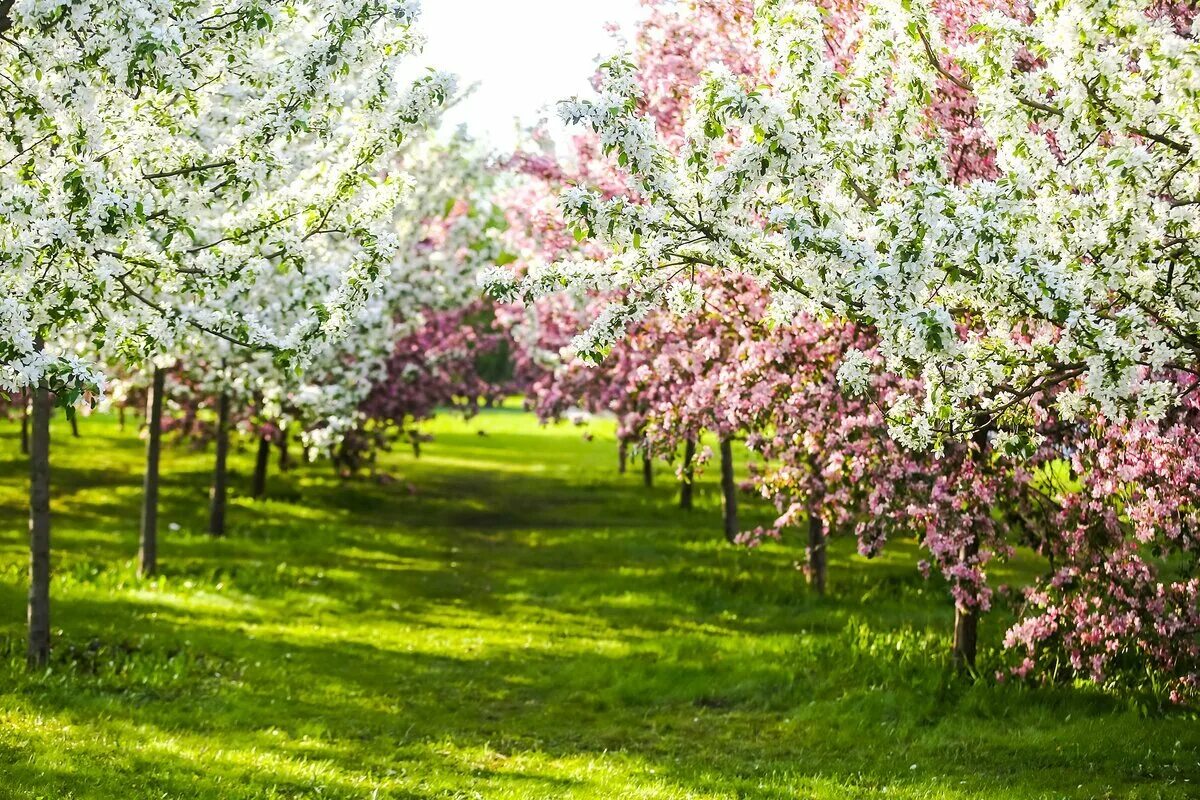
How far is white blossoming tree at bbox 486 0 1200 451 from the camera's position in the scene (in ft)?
22.7

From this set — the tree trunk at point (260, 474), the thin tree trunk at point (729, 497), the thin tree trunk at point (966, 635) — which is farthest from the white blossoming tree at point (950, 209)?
the tree trunk at point (260, 474)

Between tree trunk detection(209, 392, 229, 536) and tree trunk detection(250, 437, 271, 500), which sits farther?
tree trunk detection(250, 437, 271, 500)

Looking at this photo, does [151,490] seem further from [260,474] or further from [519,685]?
[260,474]

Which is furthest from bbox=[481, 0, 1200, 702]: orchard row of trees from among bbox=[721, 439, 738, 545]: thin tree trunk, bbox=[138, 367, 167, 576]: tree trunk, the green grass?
bbox=[138, 367, 167, 576]: tree trunk

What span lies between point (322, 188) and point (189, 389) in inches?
656

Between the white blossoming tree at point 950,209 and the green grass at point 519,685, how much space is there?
3.89m

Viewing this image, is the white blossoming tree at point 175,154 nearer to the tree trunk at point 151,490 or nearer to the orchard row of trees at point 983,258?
the orchard row of trees at point 983,258

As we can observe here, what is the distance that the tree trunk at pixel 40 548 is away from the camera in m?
12.8

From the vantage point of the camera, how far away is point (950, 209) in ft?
22.6

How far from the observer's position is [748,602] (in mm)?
18000

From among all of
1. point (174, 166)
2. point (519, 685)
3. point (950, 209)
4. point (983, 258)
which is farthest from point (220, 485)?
point (983, 258)

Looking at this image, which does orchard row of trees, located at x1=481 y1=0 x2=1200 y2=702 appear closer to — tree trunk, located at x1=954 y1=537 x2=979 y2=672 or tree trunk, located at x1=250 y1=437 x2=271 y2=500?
tree trunk, located at x1=954 y1=537 x2=979 y2=672

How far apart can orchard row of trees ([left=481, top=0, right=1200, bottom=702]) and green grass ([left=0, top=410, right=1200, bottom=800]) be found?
1.54 metres

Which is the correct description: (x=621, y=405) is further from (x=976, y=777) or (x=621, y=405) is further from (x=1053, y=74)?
(x=1053, y=74)
